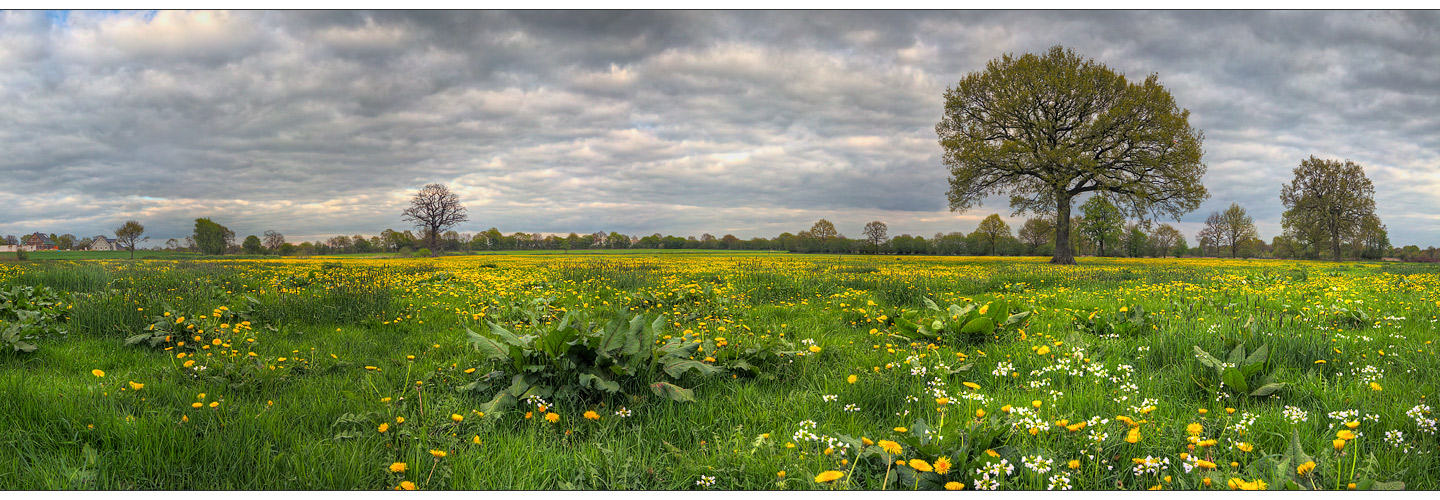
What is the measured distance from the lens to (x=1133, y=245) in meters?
87.1

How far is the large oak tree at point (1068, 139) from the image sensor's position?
96.0ft

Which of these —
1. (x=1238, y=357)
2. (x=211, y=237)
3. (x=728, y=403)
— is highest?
(x=211, y=237)

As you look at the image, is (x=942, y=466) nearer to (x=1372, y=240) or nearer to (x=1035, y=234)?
(x=1372, y=240)

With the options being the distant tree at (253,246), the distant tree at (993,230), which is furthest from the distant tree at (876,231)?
the distant tree at (253,246)

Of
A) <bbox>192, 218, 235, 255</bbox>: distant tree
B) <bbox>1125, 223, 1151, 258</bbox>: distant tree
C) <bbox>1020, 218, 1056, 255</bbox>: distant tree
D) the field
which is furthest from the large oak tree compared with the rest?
<bbox>1125, 223, 1151, 258</bbox>: distant tree

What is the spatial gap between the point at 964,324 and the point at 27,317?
9.32 m

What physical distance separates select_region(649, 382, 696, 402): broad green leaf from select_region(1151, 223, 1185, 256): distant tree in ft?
374

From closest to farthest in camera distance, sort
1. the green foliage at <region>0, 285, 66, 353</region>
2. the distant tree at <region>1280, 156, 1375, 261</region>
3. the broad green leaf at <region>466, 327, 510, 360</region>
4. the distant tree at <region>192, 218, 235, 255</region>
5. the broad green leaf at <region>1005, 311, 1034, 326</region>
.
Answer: the broad green leaf at <region>466, 327, 510, 360</region>, the green foliage at <region>0, 285, 66, 353</region>, the broad green leaf at <region>1005, 311, 1034, 326</region>, the distant tree at <region>192, 218, 235, 255</region>, the distant tree at <region>1280, 156, 1375, 261</region>

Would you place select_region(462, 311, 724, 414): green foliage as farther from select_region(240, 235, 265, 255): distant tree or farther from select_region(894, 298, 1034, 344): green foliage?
select_region(240, 235, 265, 255): distant tree

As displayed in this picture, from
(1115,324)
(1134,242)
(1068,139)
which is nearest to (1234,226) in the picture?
(1134,242)

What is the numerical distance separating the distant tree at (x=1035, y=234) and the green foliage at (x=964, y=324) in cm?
9066

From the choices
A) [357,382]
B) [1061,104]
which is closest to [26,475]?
[357,382]

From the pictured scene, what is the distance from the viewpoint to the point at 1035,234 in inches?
3575

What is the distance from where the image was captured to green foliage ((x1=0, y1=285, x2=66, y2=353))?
4.82 metres
